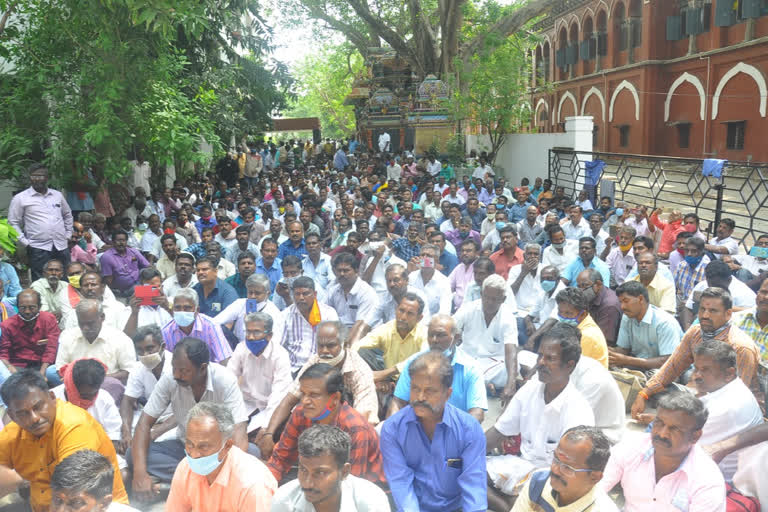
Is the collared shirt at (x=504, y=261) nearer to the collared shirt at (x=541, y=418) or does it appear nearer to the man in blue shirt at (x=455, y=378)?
Answer: the man in blue shirt at (x=455, y=378)

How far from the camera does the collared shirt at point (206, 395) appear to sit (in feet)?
12.5

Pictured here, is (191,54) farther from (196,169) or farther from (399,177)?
(399,177)

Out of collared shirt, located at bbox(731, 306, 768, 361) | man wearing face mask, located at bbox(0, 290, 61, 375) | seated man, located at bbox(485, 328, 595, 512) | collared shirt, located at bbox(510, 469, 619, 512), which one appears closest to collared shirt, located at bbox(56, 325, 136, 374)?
man wearing face mask, located at bbox(0, 290, 61, 375)

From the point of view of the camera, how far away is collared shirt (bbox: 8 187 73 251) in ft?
23.9

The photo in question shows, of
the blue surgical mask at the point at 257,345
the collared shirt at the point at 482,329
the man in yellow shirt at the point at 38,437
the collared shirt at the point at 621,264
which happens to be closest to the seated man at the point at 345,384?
the blue surgical mask at the point at 257,345

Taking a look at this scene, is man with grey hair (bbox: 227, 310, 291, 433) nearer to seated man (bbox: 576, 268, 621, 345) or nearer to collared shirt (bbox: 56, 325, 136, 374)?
collared shirt (bbox: 56, 325, 136, 374)

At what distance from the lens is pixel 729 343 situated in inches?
151

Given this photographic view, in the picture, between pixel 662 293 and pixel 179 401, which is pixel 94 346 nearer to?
pixel 179 401

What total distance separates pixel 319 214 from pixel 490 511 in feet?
25.0

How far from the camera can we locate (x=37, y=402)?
309cm

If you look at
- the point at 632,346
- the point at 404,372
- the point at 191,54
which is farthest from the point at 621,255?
Result: the point at 191,54

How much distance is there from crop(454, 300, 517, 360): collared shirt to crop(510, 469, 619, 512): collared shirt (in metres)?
2.22

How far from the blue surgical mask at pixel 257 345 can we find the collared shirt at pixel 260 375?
0.9 inches

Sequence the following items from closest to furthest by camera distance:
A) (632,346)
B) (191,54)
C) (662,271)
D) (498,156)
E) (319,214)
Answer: (632,346) → (662,271) → (319,214) → (191,54) → (498,156)
